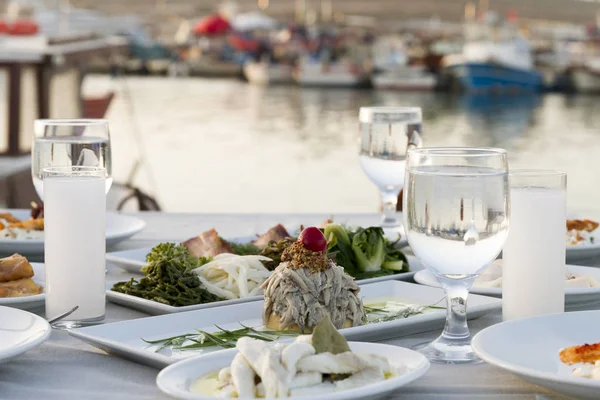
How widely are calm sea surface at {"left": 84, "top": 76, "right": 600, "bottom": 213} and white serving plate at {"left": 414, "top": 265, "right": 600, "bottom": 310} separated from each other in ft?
55.7

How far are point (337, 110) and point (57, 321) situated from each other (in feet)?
141

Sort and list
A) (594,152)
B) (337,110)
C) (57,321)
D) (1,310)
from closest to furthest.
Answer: (1,310), (57,321), (594,152), (337,110)

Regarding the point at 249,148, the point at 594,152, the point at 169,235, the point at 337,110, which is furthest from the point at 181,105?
the point at 169,235

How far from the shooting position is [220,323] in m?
1.95

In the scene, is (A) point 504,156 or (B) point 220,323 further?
(B) point 220,323

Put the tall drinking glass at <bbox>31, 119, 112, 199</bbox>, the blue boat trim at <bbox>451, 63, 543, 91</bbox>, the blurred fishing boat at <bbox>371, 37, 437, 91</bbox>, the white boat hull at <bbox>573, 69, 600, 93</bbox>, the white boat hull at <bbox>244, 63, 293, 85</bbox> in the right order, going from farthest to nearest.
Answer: the white boat hull at <bbox>244, 63, 293, 85</bbox>
the blurred fishing boat at <bbox>371, 37, 437, 91</bbox>
the blue boat trim at <bbox>451, 63, 543, 91</bbox>
the white boat hull at <bbox>573, 69, 600, 93</bbox>
the tall drinking glass at <bbox>31, 119, 112, 199</bbox>

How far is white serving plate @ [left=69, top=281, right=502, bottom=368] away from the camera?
1744 mm

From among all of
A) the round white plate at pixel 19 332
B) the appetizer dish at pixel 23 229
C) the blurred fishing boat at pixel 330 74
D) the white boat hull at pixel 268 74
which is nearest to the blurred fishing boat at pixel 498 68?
the blurred fishing boat at pixel 330 74

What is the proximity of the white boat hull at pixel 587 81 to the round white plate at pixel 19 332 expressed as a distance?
164 feet

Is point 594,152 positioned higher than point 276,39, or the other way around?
point 276,39

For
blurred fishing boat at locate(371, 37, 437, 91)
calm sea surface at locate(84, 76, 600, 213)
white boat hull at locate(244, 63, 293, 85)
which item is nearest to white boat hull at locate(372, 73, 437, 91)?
blurred fishing boat at locate(371, 37, 437, 91)

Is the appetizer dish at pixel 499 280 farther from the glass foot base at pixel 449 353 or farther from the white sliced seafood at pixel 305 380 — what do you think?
the white sliced seafood at pixel 305 380

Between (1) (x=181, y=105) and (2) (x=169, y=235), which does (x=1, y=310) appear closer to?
(2) (x=169, y=235)

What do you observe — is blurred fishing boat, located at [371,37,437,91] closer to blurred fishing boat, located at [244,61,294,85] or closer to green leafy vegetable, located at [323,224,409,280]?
blurred fishing boat, located at [244,61,294,85]
